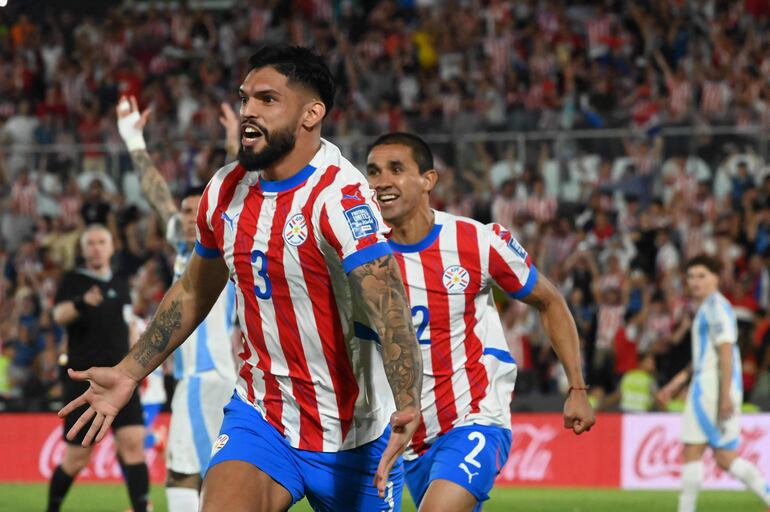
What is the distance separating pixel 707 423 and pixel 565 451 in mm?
3459

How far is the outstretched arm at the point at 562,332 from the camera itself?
581cm

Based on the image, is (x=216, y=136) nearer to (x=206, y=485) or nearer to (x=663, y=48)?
(x=663, y=48)

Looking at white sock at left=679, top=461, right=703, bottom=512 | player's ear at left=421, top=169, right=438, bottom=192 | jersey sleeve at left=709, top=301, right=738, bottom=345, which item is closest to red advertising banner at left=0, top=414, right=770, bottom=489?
white sock at left=679, top=461, right=703, bottom=512

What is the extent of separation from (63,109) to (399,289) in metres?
17.0

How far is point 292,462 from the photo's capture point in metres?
4.81

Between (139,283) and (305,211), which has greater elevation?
(305,211)

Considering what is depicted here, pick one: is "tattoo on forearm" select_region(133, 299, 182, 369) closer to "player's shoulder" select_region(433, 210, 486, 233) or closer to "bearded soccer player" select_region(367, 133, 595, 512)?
"bearded soccer player" select_region(367, 133, 595, 512)

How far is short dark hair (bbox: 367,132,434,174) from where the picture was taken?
6508mm

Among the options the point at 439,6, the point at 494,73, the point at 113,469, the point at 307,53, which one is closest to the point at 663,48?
the point at 494,73

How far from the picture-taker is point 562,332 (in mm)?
6000

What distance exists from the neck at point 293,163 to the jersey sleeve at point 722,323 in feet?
21.2

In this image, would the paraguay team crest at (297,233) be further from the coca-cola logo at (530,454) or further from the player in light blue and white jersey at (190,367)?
the coca-cola logo at (530,454)

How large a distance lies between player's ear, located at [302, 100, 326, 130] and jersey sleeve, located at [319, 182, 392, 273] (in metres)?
0.32

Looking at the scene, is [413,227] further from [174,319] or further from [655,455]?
[655,455]
